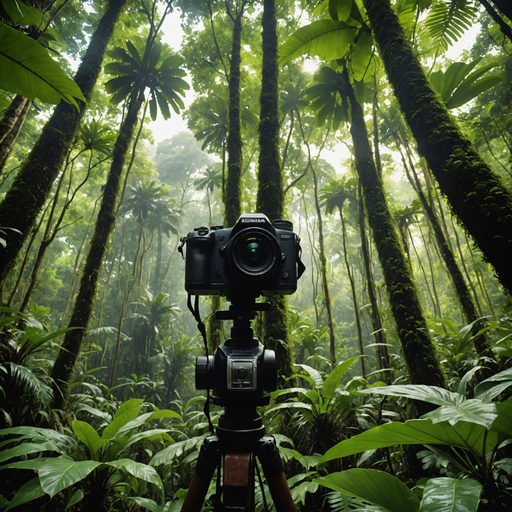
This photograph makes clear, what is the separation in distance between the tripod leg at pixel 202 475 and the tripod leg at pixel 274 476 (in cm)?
19

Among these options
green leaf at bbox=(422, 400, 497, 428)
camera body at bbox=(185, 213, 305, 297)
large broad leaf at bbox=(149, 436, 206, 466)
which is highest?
camera body at bbox=(185, 213, 305, 297)

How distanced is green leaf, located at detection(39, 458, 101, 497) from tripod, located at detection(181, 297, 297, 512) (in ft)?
2.98

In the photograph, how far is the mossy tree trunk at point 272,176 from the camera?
3.03m

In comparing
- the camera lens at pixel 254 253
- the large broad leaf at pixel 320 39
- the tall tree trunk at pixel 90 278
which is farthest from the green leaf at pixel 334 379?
the large broad leaf at pixel 320 39

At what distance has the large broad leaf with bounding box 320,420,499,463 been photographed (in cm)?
115

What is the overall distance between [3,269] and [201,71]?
28.5 ft

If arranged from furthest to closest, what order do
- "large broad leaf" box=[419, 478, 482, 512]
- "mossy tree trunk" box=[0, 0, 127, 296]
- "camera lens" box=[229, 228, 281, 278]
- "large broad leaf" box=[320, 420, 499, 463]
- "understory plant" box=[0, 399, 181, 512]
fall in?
1. "mossy tree trunk" box=[0, 0, 127, 296]
2. "understory plant" box=[0, 399, 181, 512]
3. "camera lens" box=[229, 228, 281, 278]
4. "large broad leaf" box=[320, 420, 499, 463]
5. "large broad leaf" box=[419, 478, 482, 512]

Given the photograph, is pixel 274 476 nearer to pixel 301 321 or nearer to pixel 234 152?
pixel 234 152

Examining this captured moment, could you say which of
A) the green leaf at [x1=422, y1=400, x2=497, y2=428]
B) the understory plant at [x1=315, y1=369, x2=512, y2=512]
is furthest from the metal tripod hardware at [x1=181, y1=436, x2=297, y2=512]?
the green leaf at [x1=422, y1=400, x2=497, y2=428]

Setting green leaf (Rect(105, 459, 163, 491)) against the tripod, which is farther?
green leaf (Rect(105, 459, 163, 491))

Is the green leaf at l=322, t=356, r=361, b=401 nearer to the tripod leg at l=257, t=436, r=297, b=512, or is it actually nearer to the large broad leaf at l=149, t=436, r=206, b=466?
the large broad leaf at l=149, t=436, r=206, b=466

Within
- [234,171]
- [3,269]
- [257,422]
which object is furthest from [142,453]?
[234,171]

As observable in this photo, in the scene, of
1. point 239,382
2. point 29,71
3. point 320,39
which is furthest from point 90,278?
point 320,39

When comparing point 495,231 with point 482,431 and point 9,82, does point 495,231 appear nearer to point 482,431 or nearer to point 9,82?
point 482,431
